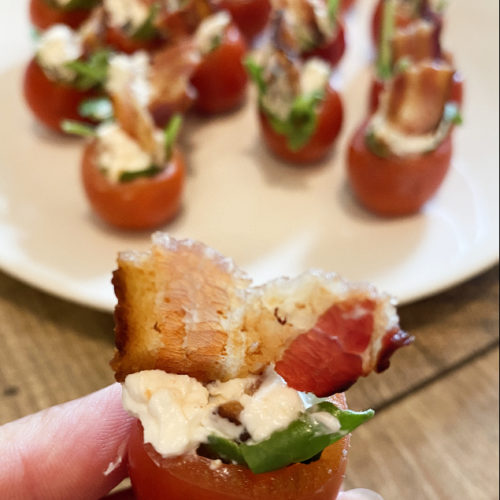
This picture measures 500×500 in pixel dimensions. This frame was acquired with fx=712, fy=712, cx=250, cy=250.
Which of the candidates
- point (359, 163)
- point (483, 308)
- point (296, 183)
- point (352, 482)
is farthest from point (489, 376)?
point (296, 183)

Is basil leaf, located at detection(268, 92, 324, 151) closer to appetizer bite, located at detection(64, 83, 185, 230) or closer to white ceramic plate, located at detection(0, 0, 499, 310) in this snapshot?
white ceramic plate, located at detection(0, 0, 499, 310)

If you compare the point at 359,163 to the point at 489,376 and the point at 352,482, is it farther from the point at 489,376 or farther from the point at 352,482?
the point at 352,482

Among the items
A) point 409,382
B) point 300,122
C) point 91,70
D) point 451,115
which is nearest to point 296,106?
point 300,122

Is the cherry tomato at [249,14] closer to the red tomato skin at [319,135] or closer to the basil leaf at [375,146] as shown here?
the red tomato skin at [319,135]

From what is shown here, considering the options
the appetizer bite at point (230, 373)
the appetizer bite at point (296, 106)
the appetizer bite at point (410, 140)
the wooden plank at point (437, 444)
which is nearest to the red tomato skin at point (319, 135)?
the appetizer bite at point (296, 106)

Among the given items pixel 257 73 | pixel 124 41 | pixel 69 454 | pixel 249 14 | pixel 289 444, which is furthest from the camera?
pixel 249 14

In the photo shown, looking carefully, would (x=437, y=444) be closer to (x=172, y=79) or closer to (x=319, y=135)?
(x=319, y=135)
